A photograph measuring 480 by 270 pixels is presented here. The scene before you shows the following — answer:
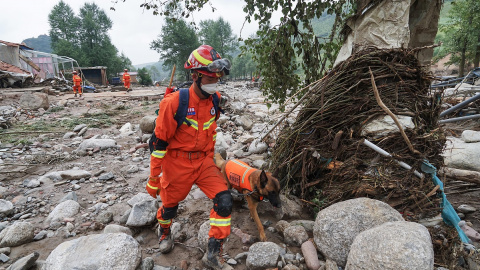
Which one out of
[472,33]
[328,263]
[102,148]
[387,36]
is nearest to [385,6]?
[387,36]

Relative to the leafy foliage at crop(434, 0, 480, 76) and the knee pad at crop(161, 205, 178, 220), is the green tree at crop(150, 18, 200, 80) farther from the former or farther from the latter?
the knee pad at crop(161, 205, 178, 220)

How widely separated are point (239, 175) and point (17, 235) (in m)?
2.59

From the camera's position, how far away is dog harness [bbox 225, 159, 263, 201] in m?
Answer: 2.97

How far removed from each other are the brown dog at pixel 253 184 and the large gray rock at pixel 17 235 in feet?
7.77

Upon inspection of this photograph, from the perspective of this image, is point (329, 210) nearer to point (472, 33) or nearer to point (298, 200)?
point (298, 200)

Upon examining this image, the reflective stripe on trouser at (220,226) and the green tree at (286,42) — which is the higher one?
the green tree at (286,42)

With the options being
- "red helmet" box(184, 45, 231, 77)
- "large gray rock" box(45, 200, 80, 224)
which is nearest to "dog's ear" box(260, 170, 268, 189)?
"red helmet" box(184, 45, 231, 77)

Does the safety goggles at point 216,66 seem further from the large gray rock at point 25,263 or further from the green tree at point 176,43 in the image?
the green tree at point 176,43

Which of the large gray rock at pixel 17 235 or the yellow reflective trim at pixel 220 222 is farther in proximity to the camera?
the large gray rock at pixel 17 235

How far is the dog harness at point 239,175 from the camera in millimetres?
2971

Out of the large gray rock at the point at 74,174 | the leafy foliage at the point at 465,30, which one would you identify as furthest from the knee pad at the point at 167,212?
the leafy foliage at the point at 465,30

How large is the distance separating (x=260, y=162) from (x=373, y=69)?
7.62ft

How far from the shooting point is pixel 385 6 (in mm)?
3256

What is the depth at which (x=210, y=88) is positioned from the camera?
2.53m
